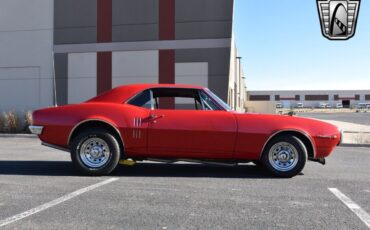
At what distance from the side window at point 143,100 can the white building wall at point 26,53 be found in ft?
47.6

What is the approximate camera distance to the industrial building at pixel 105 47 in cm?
1942

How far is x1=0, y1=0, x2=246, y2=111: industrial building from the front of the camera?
1942 centimetres

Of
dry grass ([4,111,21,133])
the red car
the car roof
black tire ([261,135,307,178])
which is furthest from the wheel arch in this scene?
dry grass ([4,111,21,133])

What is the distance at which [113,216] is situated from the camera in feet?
15.6

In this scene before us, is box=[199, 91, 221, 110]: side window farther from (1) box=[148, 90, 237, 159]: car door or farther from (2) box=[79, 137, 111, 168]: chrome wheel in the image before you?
(2) box=[79, 137, 111, 168]: chrome wheel

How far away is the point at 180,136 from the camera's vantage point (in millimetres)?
7227

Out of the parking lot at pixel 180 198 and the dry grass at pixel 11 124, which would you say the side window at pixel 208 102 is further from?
the dry grass at pixel 11 124

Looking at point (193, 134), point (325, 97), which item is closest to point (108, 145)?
point (193, 134)

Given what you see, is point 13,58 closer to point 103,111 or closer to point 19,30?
point 19,30

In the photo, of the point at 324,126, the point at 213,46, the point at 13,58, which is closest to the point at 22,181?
the point at 324,126

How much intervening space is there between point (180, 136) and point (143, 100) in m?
0.93

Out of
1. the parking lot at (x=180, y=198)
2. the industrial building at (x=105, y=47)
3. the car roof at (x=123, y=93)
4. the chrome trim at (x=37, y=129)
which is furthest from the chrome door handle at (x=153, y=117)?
the industrial building at (x=105, y=47)

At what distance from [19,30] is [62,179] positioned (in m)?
16.4

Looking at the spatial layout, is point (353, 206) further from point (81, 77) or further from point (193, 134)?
point (81, 77)
